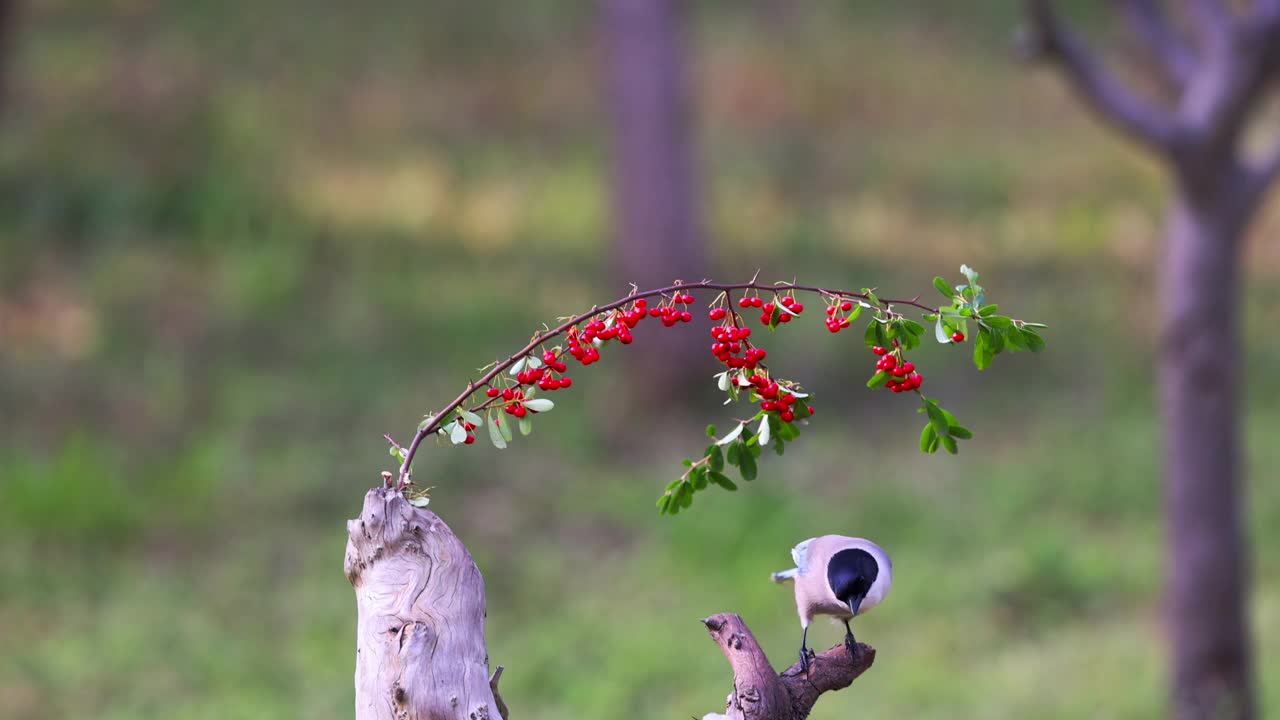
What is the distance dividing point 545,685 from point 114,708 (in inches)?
66.1

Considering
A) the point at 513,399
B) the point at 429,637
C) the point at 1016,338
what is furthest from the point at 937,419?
the point at 429,637

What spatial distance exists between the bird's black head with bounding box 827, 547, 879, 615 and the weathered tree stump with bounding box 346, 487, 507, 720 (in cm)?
48

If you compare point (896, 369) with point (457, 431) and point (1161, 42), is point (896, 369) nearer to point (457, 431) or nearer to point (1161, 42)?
point (457, 431)

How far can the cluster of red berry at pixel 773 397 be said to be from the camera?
5.75ft

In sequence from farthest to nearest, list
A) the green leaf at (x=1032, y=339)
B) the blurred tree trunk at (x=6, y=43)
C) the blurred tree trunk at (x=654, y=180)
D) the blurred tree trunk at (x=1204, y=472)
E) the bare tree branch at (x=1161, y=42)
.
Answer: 1. the blurred tree trunk at (x=6, y=43)
2. the blurred tree trunk at (x=654, y=180)
3. the bare tree branch at (x=1161, y=42)
4. the blurred tree trunk at (x=1204, y=472)
5. the green leaf at (x=1032, y=339)

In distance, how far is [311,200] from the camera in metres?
10.8

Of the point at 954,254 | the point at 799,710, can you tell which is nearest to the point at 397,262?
the point at 954,254

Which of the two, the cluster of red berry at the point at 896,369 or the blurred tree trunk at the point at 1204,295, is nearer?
the cluster of red berry at the point at 896,369

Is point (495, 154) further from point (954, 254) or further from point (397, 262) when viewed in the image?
point (954, 254)

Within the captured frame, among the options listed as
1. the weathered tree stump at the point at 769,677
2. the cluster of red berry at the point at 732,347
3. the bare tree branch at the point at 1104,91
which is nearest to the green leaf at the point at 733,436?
the cluster of red berry at the point at 732,347

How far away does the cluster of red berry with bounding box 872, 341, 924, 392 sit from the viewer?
1744mm

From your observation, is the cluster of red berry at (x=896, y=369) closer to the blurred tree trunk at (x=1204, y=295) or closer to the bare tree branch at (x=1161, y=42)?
the blurred tree trunk at (x=1204, y=295)

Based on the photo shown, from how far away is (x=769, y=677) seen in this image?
180cm

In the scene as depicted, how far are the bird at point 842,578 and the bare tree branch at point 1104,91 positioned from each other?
9.65 feet
